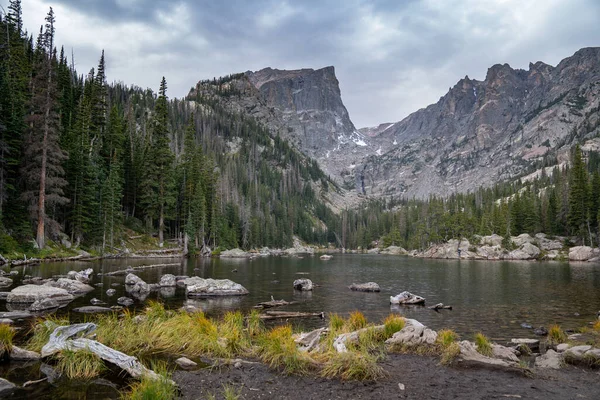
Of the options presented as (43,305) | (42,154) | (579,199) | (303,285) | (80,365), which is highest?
(42,154)

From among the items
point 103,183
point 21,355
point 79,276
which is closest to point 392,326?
point 21,355

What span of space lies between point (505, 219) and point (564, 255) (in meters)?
30.1

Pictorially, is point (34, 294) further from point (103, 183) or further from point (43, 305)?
point (103, 183)

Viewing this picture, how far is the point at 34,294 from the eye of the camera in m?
21.1

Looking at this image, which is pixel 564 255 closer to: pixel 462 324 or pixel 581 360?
pixel 462 324

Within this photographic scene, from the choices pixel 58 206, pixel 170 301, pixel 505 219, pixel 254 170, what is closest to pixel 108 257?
pixel 58 206

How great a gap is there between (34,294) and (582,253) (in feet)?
335

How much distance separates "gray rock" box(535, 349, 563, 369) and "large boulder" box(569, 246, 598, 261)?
88.2 m

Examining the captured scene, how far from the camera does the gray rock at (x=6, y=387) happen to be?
25.9 feet

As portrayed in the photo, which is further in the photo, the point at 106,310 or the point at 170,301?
the point at 170,301

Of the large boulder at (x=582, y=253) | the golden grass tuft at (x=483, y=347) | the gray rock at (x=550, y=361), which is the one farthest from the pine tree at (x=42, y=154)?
the large boulder at (x=582, y=253)

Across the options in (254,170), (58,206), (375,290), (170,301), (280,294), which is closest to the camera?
(170,301)

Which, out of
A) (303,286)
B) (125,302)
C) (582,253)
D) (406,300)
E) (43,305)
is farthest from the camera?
(582,253)

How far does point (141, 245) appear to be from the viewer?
6838cm
